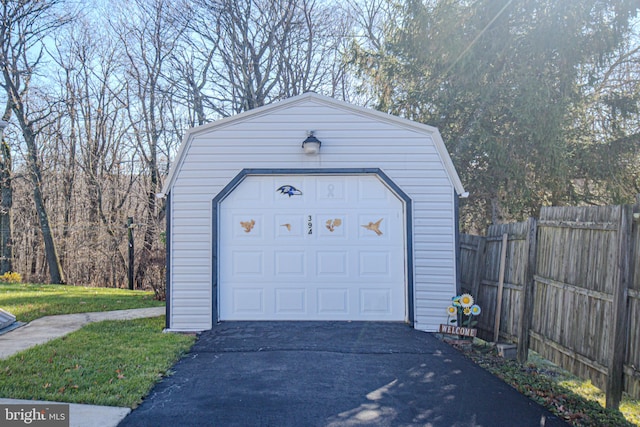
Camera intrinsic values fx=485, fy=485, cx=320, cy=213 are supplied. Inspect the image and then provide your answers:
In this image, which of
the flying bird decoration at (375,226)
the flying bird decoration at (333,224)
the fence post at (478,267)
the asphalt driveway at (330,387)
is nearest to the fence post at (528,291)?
the asphalt driveway at (330,387)

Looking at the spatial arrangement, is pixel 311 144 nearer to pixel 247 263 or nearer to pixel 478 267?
pixel 247 263

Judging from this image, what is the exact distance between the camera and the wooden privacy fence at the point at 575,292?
3.72m

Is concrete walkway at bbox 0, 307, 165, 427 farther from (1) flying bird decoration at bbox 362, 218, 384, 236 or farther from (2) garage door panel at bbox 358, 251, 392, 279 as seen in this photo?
(1) flying bird decoration at bbox 362, 218, 384, 236

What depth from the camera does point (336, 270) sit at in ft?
22.7

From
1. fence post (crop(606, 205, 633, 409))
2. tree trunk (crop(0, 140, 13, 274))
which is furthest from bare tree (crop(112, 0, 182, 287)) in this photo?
fence post (crop(606, 205, 633, 409))

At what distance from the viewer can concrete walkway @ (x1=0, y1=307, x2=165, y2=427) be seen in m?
3.51

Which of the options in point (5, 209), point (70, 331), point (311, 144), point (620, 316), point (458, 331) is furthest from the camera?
point (5, 209)

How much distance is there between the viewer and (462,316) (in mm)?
6766

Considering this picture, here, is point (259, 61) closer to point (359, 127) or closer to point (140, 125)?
point (140, 125)

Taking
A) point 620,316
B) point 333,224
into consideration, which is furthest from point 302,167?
point 620,316

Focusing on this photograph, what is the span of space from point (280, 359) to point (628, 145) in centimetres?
890

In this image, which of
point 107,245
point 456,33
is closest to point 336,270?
point 456,33

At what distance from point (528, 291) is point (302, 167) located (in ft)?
11.0

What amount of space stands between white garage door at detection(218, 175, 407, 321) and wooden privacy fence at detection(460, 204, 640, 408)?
4.89 ft
